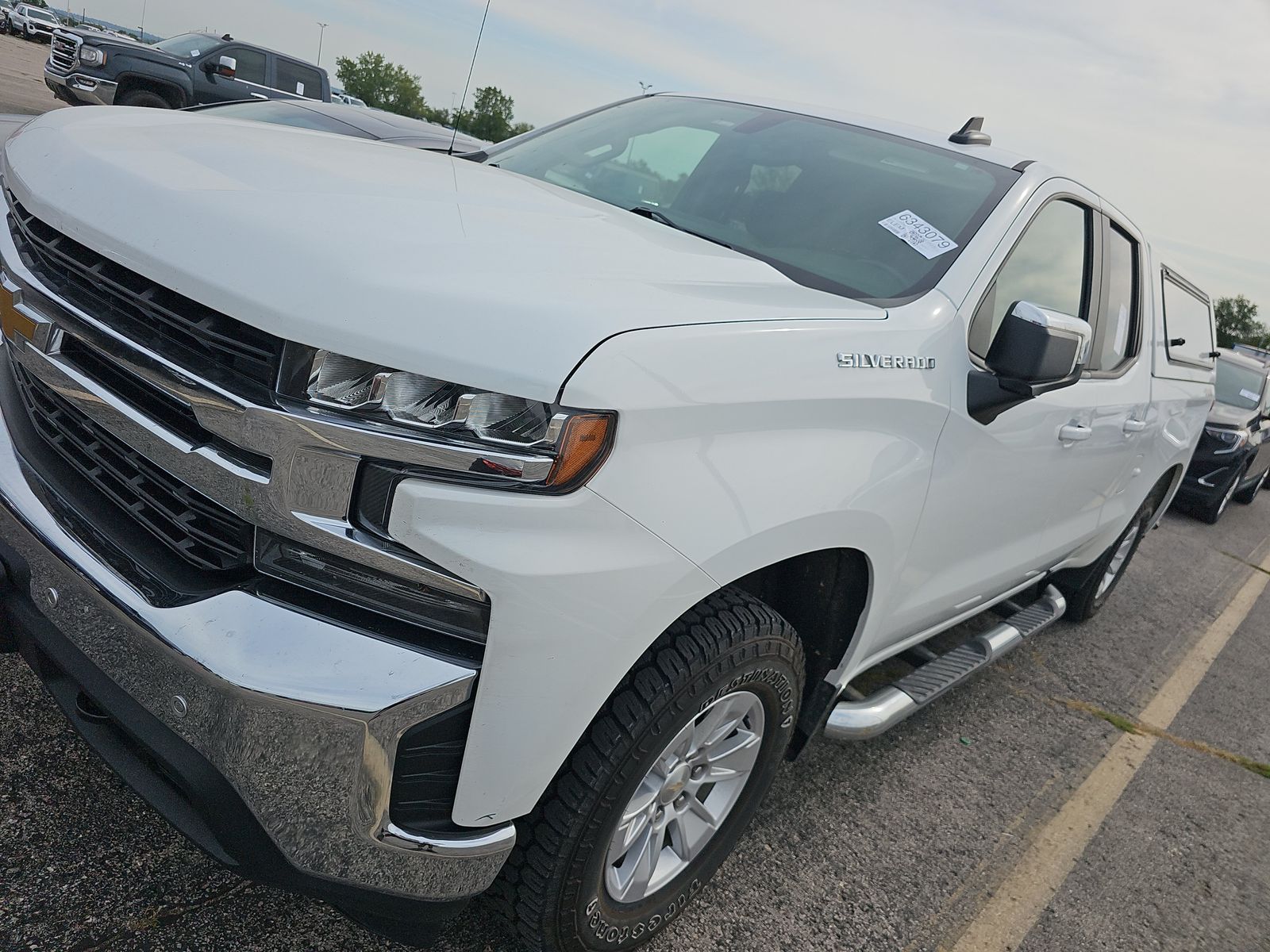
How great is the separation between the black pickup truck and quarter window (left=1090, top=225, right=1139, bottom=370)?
11.3 metres

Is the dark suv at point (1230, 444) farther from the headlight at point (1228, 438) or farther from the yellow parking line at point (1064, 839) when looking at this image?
the yellow parking line at point (1064, 839)

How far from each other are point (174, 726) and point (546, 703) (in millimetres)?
568

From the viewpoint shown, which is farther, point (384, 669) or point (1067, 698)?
point (1067, 698)

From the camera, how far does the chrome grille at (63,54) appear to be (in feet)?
41.9

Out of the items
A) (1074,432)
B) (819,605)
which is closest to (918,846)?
(819,605)

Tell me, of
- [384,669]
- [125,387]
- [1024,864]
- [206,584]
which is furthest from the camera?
[1024,864]

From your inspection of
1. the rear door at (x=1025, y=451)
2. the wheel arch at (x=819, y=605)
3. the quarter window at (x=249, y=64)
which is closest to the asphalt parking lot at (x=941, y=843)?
the wheel arch at (x=819, y=605)

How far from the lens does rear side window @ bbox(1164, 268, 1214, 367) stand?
13.9 ft

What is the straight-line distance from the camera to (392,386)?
1.42 m

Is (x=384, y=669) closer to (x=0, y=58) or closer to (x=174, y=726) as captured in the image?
(x=174, y=726)

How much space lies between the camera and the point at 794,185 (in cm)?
279

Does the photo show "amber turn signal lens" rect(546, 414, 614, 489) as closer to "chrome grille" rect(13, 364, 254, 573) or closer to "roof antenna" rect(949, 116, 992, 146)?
"chrome grille" rect(13, 364, 254, 573)

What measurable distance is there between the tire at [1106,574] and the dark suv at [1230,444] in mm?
3652

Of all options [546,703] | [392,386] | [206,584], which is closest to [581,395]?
[392,386]
